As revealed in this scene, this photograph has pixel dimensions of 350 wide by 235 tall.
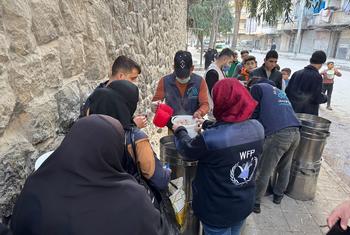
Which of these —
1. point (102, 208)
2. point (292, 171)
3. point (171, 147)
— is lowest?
point (292, 171)

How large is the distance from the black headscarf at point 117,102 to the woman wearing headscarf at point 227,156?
53 cm

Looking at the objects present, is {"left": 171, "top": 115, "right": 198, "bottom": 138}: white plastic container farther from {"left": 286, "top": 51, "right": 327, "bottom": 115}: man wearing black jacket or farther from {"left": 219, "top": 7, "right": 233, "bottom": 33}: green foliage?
{"left": 219, "top": 7, "right": 233, "bottom": 33}: green foliage

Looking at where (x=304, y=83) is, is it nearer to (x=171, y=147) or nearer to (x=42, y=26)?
(x=171, y=147)

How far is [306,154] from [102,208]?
132 inches

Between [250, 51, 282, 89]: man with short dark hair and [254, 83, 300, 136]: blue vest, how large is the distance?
1.17 meters

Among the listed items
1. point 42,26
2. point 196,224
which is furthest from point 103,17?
point 196,224

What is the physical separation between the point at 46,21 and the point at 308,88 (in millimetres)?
3743

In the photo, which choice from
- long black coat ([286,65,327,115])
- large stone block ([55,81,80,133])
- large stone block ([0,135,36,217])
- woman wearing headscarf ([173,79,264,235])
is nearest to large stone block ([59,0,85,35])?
large stone block ([55,81,80,133])

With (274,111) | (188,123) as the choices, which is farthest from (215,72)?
(188,123)

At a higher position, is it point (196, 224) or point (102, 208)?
point (102, 208)

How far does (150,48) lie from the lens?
550cm

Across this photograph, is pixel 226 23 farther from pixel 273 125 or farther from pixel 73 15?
pixel 73 15

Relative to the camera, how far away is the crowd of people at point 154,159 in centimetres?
117

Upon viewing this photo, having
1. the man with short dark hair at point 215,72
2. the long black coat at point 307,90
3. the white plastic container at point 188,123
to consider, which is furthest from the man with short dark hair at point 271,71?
the white plastic container at point 188,123
